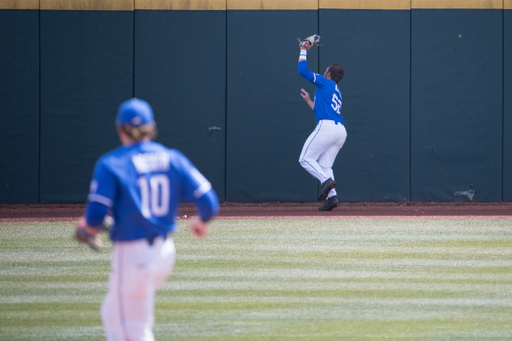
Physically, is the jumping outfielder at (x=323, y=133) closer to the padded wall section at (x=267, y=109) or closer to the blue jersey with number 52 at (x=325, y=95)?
the blue jersey with number 52 at (x=325, y=95)

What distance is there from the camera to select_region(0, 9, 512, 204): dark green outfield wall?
13617 mm

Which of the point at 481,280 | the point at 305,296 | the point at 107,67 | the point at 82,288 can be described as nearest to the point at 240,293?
the point at 305,296

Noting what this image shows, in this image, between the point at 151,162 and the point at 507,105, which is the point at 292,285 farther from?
the point at 507,105

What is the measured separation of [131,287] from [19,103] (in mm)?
11399

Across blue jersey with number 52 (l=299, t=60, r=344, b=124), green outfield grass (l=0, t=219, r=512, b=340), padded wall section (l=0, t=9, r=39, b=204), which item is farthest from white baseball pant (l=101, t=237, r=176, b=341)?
padded wall section (l=0, t=9, r=39, b=204)

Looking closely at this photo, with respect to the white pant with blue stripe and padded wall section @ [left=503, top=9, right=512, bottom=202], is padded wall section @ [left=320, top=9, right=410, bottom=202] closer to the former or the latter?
padded wall section @ [left=503, top=9, right=512, bottom=202]

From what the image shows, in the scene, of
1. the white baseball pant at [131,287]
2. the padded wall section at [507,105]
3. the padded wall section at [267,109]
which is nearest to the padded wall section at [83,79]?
the padded wall section at [267,109]

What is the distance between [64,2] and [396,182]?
25.9 ft

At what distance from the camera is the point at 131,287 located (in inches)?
129

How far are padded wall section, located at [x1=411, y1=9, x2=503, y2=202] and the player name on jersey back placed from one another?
36.2 feet

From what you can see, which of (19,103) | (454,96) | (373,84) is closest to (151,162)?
(373,84)

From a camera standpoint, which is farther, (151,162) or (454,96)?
(454,96)

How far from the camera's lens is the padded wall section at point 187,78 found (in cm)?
1364

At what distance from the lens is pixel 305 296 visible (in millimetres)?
5859
